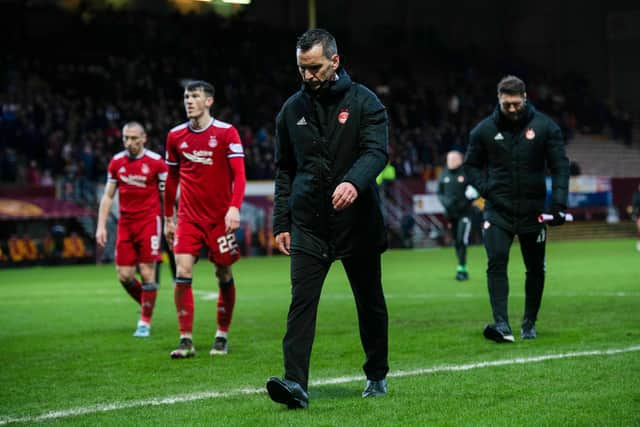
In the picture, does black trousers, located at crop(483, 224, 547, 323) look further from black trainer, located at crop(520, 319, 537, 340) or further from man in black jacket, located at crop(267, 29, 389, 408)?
man in black jacket, located at crop(267, 29, 389, 408)

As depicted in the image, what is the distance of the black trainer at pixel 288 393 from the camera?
6.61 m

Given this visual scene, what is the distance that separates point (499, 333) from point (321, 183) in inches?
143

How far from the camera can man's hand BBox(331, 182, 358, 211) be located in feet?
21.5

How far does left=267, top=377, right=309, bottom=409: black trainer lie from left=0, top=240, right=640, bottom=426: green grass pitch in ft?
0.29

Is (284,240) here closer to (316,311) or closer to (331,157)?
(316,311)

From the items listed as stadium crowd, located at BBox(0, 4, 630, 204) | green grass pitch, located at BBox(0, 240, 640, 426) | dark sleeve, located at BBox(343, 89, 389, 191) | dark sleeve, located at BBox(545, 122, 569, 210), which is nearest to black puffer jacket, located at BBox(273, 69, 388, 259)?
dark sleeve, located at BBox(343, 89, 389, 191)

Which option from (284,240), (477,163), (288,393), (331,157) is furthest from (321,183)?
(477,163)

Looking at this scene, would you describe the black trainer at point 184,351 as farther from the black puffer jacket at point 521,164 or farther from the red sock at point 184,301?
the black puffer jacket at point 521,164

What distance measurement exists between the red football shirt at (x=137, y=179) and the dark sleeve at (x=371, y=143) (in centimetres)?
599

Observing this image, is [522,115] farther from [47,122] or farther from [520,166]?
[47,122]

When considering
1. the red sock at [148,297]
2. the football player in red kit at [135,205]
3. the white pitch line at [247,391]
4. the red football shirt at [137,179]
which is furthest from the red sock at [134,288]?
the white pitch line at [247,391]

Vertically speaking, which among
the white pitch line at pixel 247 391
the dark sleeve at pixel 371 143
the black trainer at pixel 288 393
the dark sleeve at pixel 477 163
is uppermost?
the dark sleeve at pixel 371 143

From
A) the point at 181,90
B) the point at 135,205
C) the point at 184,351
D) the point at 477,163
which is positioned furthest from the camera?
the point at 181,90

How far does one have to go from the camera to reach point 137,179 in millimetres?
12719
